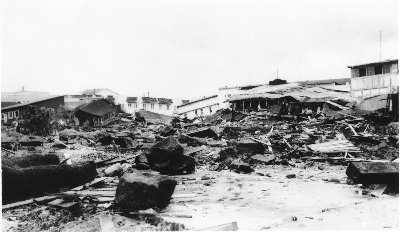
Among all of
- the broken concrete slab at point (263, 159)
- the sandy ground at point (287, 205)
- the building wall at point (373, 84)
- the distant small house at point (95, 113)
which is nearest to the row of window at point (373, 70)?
the building wall at point (373, 84)

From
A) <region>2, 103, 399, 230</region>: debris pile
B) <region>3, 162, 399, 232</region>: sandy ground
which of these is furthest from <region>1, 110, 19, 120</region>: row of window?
<region>3, 162, 399, 232</region>: sandy ground

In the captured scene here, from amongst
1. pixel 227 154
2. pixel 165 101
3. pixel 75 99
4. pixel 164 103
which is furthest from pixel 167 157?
pixel 165 101

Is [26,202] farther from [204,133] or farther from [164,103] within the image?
[164,103]

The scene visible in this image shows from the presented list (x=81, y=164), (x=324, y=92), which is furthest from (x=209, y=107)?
(x=81, y=164)

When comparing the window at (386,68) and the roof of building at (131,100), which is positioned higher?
the window at (386,68)

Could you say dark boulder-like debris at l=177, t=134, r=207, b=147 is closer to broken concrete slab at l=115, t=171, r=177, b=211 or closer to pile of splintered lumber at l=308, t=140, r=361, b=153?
pile of splintered lumber at l=308, t=140, r=361, b=153

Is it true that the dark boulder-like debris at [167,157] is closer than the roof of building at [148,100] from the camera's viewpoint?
Yes

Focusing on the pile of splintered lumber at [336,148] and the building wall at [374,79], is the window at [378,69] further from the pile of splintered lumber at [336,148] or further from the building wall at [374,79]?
the pile of splintered lumber at [336,148]

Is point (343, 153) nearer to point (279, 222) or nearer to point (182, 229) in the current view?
point (279, 222)
